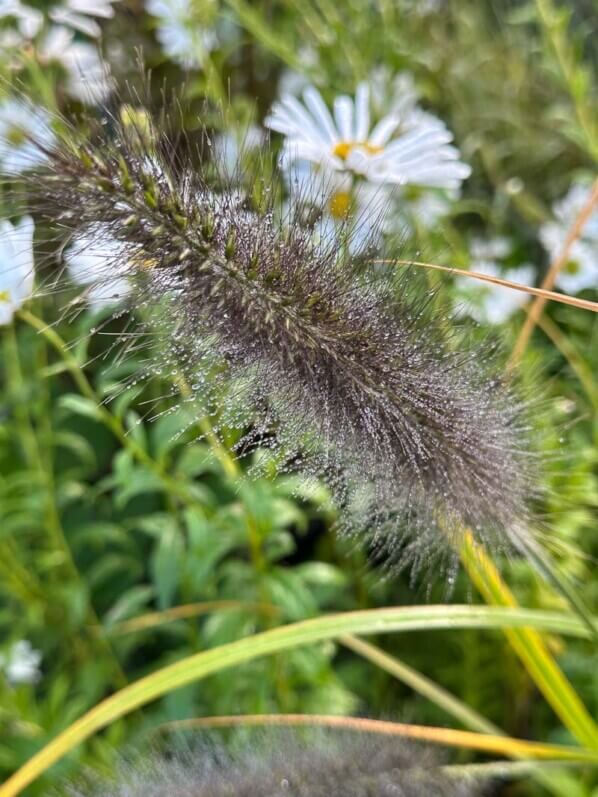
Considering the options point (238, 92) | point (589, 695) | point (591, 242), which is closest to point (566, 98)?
point (591, 242)

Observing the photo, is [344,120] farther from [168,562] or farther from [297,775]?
[297,775]

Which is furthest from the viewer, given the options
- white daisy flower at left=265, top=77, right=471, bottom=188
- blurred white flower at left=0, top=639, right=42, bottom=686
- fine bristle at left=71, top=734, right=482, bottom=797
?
blurred white flower at left=0, top=639, right=42, bottom=686

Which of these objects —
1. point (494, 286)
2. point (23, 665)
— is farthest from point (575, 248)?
point (23, 665)

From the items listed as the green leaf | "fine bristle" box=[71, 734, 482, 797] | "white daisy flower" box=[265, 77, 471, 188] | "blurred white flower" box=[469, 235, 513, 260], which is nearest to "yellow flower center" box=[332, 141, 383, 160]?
"white daisy flower" box=[265, 77, 471, 188]

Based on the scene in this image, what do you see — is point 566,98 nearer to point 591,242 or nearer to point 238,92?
point 591,242

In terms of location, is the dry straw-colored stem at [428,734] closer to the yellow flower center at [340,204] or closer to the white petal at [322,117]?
the yellow flower center at [340,204]

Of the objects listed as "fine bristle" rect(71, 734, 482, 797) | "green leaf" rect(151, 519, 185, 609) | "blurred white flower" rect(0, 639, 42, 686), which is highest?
"green leaf" rect(151, 519, 185, 609)

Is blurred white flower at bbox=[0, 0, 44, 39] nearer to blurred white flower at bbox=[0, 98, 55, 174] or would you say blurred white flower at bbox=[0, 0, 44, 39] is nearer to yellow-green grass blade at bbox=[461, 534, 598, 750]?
blurred white flower at bbox=[0, 98, 55, 174]
